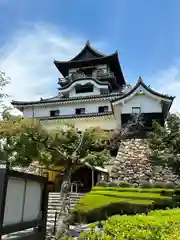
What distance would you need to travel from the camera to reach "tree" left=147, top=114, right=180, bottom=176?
12.1 meters

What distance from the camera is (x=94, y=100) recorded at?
99.3 feet

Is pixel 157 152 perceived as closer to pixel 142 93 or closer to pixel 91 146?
pixel 91 146

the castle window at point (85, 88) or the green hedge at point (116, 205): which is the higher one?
the castle window at point (85, 88)

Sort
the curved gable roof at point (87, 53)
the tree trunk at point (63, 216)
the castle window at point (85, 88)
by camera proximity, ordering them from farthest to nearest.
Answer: the curved gable roof at point (87, 53) < the castle window at point (85, 88) < the tree trunk at point (63, 216)

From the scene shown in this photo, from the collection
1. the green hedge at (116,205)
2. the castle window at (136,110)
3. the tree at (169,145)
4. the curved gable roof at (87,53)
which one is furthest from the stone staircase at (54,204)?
the curved gable roof at (87,53)

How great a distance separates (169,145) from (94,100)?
18.1 m

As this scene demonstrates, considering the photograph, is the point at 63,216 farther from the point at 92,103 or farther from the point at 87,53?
the point at 87,53

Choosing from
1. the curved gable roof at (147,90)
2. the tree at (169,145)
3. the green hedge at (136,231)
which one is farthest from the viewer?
the curved gable roof at (147,90)

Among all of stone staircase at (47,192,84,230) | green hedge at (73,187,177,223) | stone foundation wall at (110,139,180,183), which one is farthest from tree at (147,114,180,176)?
stone staircase at (47,192,84,230)

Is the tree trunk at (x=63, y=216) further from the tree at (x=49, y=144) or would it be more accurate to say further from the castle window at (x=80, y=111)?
the castle window at (x=80, y=111)

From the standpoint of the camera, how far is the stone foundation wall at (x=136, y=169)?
730 inches

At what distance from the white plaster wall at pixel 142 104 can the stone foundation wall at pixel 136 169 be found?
4854 mm

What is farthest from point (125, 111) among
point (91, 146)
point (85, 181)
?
point (91, 146)

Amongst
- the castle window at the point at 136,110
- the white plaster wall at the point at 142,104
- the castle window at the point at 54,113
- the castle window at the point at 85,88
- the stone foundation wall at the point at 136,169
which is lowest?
the stone foundation wall at the point at 136,169
